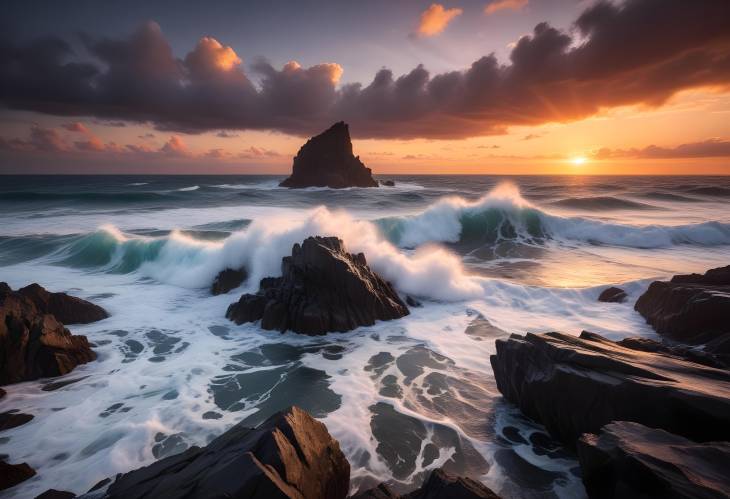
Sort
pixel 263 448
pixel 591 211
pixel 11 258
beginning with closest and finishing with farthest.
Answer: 1. pixel 263 448
2. pixel 11 258
3. pixel 591 211

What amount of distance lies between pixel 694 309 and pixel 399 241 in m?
16.2

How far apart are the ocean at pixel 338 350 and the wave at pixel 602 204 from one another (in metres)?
18.1

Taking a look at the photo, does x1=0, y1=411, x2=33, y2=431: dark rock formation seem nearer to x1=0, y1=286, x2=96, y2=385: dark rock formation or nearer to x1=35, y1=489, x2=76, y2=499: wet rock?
x1=0, y1=286, x2=96, y2=385: dark rock formation

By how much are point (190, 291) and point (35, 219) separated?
27326 millimetres

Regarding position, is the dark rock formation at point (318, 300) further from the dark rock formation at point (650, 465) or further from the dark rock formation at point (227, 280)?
the dark rock formation at point (650, 465)

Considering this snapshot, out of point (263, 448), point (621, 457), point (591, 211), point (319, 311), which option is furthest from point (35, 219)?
point (591, 211)

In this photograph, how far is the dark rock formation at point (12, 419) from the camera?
20.2 ft

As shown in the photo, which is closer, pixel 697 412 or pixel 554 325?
pixel 697 412

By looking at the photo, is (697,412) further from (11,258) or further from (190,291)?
(11,258)

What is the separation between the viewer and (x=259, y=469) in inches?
133

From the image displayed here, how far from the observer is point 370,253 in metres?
13.7

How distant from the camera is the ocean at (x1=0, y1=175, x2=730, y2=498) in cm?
553

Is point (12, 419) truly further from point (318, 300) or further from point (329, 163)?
point (329, 163)

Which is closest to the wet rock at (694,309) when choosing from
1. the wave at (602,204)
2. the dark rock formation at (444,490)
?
the dark rock formation at (444,490)
